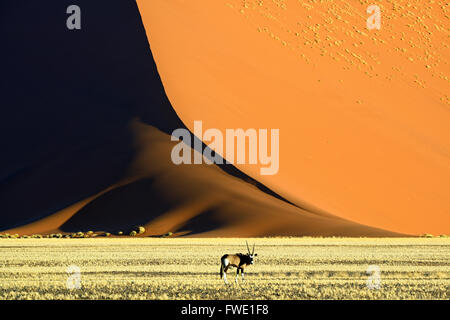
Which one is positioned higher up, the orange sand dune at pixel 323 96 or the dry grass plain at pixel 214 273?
the orange sand dune at pixel 323 96

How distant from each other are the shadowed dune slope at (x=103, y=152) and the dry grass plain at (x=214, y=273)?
42.0 feet

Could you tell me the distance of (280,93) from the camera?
5928cm

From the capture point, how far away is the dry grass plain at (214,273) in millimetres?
15438

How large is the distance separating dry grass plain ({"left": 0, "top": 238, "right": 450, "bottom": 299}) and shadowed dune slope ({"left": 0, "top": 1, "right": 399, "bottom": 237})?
1280cm

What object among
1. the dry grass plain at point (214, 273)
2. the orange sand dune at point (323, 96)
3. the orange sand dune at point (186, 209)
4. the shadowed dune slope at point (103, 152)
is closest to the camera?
the dry grass plain at point (214, 273)

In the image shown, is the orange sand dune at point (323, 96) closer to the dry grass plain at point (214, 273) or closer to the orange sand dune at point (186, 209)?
the orange sand dune at point (186, 209)

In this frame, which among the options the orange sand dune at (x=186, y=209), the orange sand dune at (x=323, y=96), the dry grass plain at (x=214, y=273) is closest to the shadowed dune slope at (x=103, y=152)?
the orange sand dune at (x=186, y=209)

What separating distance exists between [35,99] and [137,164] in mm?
12638

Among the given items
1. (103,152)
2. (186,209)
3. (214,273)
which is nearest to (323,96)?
(103,152)

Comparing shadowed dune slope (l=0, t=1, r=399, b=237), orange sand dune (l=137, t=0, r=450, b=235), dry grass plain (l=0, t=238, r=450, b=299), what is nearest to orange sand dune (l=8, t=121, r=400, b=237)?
shadowed dune slope (l=0, t=1, r=399, b=237)

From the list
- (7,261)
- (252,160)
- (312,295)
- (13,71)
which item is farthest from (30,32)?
(312,295)

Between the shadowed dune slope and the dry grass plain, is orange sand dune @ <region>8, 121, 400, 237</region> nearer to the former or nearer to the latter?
the shadowed dune slope
